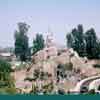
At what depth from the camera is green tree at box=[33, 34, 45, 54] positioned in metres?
6.55

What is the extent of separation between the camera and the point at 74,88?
6543 mm

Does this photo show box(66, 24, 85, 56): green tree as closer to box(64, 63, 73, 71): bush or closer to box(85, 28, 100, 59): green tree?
box(85, 28, 100, 59): green tree

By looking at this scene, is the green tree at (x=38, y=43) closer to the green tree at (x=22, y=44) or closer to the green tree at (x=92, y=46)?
the green tree at (x=22, y=44)

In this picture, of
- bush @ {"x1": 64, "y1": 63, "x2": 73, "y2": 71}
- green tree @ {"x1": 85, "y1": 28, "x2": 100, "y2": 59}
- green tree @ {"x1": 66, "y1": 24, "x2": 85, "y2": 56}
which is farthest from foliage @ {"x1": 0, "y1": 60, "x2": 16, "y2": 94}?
green tree @ {"x1": 85, "y1": 28, "x2": 100, "y2": 59}

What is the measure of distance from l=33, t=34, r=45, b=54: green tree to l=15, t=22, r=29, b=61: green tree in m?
0.13

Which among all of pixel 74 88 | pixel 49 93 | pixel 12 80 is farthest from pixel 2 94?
pixel 74 88

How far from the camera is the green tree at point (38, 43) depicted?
655cm

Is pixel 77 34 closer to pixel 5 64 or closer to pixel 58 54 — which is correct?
pixel 58 54

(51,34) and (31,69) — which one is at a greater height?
(51,34)

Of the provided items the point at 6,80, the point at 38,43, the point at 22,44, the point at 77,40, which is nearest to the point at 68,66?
the point at 77,40

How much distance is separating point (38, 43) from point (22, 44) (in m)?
0.26

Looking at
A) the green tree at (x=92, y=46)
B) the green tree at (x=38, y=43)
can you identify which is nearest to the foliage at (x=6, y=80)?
the green tree at (x=38, y=43)

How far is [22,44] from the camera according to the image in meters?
6.61

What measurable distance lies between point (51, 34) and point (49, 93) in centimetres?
93
